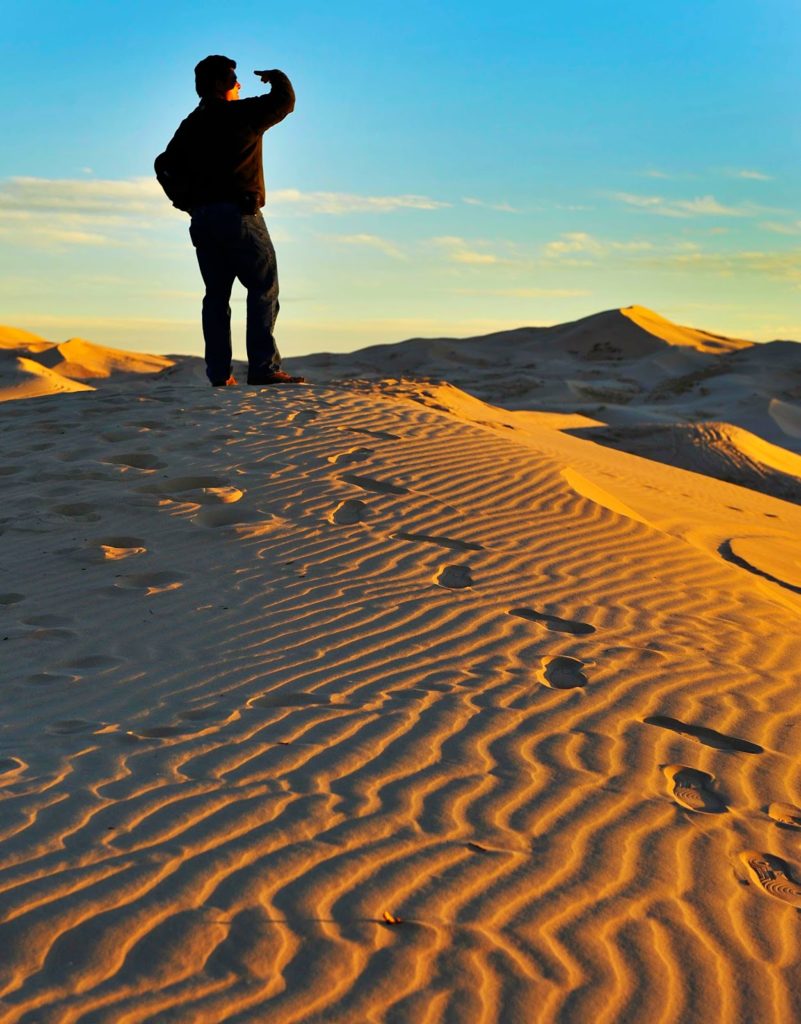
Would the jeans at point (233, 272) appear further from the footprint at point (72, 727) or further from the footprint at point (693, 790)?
the footprint at point (693, 790)

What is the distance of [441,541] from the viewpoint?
20.7 feet

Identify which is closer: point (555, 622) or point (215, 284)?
point (555, 622)

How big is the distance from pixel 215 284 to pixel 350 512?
118 inches

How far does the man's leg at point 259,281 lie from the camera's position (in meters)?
8.45

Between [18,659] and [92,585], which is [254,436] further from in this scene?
[18,659]

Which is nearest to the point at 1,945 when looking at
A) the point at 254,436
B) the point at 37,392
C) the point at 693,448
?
the point at 254,436

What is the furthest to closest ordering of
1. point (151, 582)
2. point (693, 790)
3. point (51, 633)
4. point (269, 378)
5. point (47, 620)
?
1. point (269, 378)
2. point (151, 582)
3. point (47, 620)
4. point (51, 633)
5. point (693, 790)

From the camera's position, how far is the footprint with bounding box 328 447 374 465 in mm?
7559

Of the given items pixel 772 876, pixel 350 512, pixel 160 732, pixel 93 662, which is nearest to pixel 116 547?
pixel 350 512

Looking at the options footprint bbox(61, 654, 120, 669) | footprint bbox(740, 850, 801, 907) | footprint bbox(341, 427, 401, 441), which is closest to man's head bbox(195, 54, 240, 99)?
footprint bbox(341, 427, 401, 441)

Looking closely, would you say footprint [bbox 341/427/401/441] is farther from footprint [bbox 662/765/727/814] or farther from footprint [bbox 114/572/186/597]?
footprint [bbox 662/765/727/814]

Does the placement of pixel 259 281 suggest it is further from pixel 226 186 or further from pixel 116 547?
pixel 116 547

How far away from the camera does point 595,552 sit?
6.44 m

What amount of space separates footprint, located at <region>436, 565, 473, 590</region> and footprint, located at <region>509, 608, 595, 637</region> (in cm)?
40
